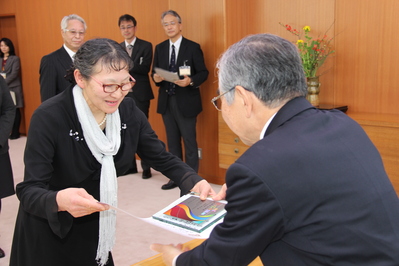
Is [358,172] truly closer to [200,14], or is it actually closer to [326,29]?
[326,29]

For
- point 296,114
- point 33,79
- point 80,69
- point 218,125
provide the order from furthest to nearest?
point 33,79 < point 218,125 < point 80,69 < point 296,114

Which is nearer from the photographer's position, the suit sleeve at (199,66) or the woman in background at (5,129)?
the woman in background at (5,129)

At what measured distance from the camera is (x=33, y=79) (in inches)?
327

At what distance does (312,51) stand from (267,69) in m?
3.10

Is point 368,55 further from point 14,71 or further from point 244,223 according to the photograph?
point 14,71

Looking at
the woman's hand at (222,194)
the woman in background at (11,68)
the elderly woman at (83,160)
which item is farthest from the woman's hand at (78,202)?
the woman in background at (11,68)

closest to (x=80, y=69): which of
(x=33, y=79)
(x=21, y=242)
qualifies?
(x=21, y=242)

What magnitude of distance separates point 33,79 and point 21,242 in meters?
6.98

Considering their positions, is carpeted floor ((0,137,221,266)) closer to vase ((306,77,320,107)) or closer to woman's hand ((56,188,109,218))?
vase ((306,77,320,107))

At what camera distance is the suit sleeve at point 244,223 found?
106cm

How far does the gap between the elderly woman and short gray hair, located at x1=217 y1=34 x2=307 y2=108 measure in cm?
72

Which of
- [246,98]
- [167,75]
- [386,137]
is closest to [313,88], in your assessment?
[386,137]

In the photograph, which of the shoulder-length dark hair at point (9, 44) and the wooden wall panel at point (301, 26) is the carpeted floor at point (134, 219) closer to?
the wooden wall panel at point (301, 26)

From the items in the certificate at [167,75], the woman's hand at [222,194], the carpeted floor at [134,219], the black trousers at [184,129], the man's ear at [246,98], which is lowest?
the carpeted floor at [134,219]
